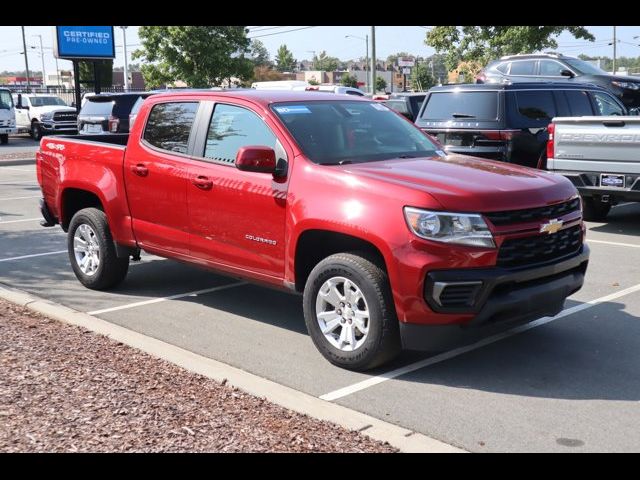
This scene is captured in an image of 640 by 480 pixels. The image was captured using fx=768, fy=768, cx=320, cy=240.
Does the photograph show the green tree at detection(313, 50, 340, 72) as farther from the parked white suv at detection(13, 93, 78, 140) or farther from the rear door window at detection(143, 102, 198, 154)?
the rear door window at detection(143, 102, 198, 154)

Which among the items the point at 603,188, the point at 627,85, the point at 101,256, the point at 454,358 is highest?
the point at 627,85

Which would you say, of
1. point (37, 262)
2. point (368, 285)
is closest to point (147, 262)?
point (37, 262)

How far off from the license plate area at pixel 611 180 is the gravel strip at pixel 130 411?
693 centimetres

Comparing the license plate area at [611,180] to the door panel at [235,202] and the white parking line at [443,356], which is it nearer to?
the white parking line at [443,356]

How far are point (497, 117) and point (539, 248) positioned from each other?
632 cm

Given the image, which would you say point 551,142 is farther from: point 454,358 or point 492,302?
point 492,302

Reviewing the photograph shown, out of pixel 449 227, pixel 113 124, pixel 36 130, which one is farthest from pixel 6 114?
pixel 449 227

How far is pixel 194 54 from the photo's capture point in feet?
128

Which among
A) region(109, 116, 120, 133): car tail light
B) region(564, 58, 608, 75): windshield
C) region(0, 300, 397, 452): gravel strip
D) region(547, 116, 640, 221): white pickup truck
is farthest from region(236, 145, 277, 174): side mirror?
region(109, 116, 120, 133): car tail light

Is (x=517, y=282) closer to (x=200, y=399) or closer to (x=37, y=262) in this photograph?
(x=200, y=399)

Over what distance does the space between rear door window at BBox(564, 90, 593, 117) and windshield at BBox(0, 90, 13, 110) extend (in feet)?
86.0

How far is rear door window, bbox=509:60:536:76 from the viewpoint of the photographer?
18812 millimetres

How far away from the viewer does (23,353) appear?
534 centimetres

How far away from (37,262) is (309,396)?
5355 millimetres
